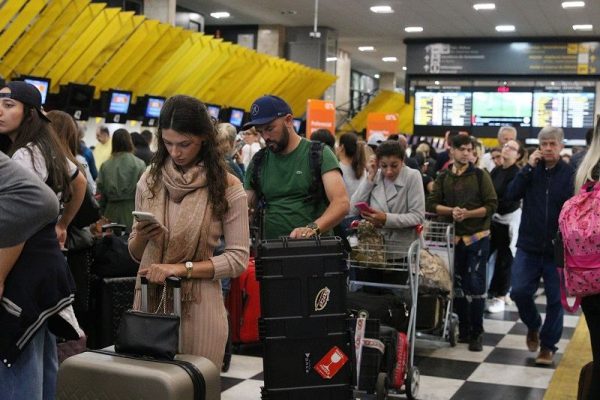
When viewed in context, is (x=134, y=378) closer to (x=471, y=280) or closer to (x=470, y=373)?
(x=470, y=373)

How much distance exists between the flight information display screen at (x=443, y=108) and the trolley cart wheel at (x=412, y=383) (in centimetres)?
1519

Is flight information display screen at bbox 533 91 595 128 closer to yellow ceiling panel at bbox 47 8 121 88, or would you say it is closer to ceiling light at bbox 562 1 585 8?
ceiling light at bbox 562 1 585 8

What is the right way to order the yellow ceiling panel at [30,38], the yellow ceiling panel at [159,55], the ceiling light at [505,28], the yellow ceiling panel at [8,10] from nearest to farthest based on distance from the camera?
the yellow ceiling panel at [8,10]
the yellow ceiling panel at [30,38]
the yellow ceiling panel at [159,55]
the ceiling light at [505,28]

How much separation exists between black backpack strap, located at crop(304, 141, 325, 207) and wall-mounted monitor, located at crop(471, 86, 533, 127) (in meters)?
16.0

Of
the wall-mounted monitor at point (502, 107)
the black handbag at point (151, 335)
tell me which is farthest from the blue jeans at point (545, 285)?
the wall-mounted monitor at point (502, 107)

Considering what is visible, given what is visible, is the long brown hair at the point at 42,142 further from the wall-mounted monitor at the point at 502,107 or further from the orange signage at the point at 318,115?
the wall-mounted monitor at the point at 502,107

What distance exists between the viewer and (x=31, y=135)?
3.73 m

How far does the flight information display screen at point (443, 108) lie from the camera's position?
66.0 feet

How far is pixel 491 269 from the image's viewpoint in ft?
29.5

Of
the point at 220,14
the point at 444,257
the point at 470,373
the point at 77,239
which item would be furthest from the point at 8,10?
the point at 220,14

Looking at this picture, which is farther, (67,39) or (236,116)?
(236,116)

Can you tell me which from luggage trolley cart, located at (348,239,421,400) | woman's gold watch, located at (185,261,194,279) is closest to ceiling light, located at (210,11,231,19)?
luggage trolley cart, located at (348,239,421,400)

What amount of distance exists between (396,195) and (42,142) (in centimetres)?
278

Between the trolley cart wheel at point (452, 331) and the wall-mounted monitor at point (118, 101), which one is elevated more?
the wall-mounted monitor at point (118, 101)
